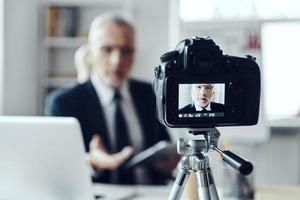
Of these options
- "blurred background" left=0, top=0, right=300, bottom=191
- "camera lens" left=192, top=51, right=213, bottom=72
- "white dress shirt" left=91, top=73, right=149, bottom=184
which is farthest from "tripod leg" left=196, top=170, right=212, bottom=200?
"blurred background" left=0, top=0, right=300, bottom=191

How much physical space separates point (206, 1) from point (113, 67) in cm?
114

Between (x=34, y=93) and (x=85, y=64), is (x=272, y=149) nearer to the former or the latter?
(x=85, y=64)

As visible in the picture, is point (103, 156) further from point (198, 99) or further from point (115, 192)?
point (198, 99)

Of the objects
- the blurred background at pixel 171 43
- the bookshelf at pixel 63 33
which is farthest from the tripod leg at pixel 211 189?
the bookshelf at pixel 63 33

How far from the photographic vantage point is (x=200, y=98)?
1.15 meters

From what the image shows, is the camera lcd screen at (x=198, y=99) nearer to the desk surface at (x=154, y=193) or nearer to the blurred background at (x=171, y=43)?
the desk surface at (x=154, y=193)

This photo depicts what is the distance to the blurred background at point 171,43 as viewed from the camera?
355cm

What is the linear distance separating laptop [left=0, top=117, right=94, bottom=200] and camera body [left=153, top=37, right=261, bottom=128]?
0.35m

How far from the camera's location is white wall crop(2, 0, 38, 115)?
380 cm

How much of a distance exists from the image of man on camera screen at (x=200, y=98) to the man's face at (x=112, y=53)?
186 centimetres

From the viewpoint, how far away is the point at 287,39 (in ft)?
12.3

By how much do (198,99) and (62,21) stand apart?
10.0 ft

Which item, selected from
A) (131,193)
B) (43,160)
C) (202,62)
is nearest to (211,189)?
(202,62)

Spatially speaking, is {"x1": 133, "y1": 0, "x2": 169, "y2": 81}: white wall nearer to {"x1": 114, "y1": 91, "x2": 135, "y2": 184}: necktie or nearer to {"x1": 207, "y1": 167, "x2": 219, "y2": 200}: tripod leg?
{"x1": 114, "y1": 91, "x2": 135, "y2": 184}: necktie
